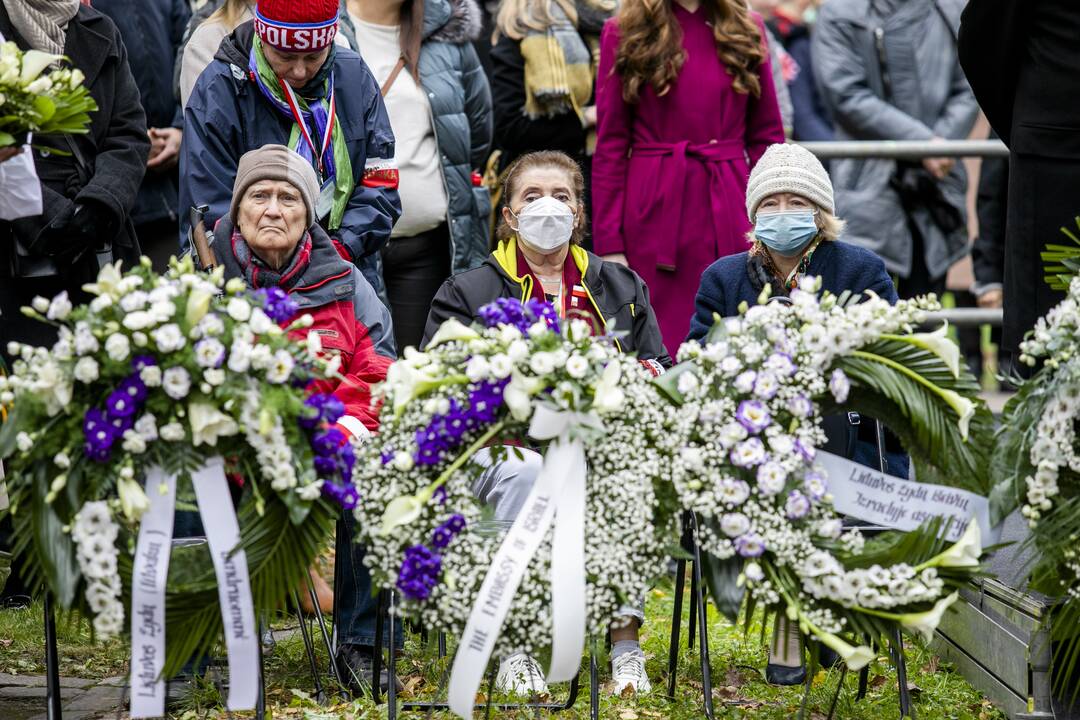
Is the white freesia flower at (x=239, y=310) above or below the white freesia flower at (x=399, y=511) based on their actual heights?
above

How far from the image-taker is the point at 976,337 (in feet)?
34.1

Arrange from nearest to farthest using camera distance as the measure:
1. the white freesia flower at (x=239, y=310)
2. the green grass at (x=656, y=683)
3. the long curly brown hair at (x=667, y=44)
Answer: the white freesia flower at (x=239, y=310) < the green grass at (x=656, y=683) < the long curly brown hair at (x=667, y=44)

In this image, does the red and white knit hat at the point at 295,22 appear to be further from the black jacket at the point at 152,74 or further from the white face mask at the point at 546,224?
the black jacket at the point at 152,74

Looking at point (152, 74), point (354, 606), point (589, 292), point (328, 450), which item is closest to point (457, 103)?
point (152, 74)

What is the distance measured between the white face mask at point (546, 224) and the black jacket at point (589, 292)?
0.41 ft

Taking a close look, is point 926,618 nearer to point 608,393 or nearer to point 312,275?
point 608,393

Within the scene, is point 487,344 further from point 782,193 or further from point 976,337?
point 976,337

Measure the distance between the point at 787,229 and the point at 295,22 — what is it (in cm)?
190

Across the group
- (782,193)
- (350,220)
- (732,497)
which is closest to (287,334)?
(732,497)

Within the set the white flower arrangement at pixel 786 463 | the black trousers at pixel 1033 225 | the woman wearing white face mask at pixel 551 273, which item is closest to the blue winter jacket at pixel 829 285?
the woman wearing white face mask at pixel 551 273

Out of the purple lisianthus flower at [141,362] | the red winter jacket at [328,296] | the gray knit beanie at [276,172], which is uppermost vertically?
the gray knit beanie at [276,172]

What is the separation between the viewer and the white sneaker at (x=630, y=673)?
5.18 meters

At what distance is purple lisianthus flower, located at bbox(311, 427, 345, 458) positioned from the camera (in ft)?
13.2

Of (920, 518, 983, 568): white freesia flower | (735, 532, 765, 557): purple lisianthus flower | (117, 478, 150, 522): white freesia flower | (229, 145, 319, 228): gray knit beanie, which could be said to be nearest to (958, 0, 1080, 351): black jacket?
(920, 518, 983, 568): white freesia flower
